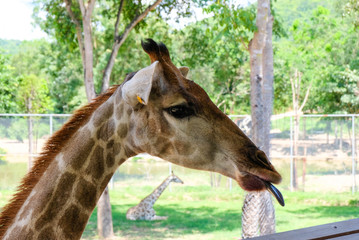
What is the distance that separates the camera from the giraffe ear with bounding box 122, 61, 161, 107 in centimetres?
119

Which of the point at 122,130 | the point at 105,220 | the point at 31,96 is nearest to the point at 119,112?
the point at 122,130

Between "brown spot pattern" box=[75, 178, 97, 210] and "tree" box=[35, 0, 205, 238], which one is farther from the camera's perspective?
"tree" box=[35, 0, 205, 238]

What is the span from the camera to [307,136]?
10656mm

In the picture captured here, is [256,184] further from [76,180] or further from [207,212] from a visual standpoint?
[207,212]

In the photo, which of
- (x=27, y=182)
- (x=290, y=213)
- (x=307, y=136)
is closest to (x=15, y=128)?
(x=290, y=213)

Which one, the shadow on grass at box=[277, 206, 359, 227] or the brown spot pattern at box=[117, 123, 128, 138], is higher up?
the brown spot pattern at box=[117, 123, 128, 138]

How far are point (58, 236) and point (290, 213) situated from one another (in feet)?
24.5

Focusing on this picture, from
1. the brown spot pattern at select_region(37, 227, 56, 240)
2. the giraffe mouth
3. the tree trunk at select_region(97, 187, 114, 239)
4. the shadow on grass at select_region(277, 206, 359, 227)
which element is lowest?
the shadow on grass at select_region(277, 206, 359, 227)

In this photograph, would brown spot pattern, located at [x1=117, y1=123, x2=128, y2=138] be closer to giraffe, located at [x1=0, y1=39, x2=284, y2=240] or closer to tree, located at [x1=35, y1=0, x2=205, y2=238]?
giraffe, located at [x1=0, y1=39, x2=284, y2=240]

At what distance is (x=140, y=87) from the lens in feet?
3.94

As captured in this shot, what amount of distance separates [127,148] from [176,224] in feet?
20.3

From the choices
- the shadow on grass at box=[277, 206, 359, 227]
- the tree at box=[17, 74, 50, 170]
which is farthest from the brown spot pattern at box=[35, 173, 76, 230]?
the tree at box=[17, 74, 50, 170]

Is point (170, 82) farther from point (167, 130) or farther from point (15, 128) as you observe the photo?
point (15, 128)

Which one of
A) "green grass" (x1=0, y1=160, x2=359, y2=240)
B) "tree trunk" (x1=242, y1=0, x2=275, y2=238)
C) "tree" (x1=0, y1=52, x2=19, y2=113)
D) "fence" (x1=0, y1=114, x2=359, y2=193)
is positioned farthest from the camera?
"tree" (x1=0, y1=52, x2=19, y2=113)
